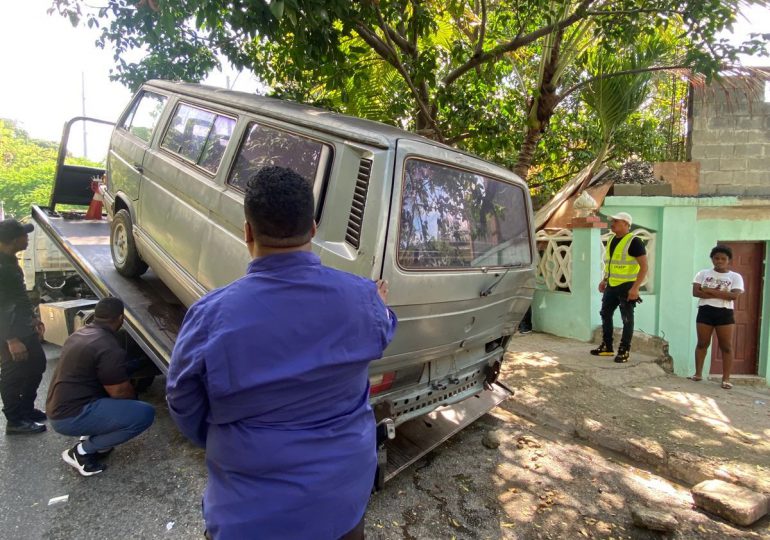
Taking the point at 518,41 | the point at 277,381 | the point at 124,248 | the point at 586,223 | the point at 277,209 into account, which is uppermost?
the point at 518,41

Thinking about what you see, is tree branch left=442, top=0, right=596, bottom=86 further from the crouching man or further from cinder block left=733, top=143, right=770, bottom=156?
the crouching man

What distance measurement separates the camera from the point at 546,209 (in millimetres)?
8516

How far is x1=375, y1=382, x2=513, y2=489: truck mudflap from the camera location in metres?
3.17

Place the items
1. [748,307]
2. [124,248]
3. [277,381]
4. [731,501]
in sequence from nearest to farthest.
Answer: [277,381] < [731,501] < [124,248] < [748,307]

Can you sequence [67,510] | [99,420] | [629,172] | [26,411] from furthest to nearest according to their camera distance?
[629,172]
[26,411]
[99,420]
[67,510]

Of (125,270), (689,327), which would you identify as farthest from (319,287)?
(689,327)

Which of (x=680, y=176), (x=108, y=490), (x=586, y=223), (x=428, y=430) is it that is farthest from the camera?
(x=680, y=176)

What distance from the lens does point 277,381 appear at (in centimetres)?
124

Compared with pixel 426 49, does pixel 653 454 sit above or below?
below

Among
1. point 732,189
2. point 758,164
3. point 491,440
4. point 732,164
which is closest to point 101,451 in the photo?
point 491,440

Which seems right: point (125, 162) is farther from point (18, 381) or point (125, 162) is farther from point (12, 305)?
point (18, 381)

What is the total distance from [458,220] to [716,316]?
4261 mm

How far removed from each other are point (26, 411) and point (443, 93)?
4844 mm

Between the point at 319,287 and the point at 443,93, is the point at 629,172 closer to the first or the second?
the point at 443,93
